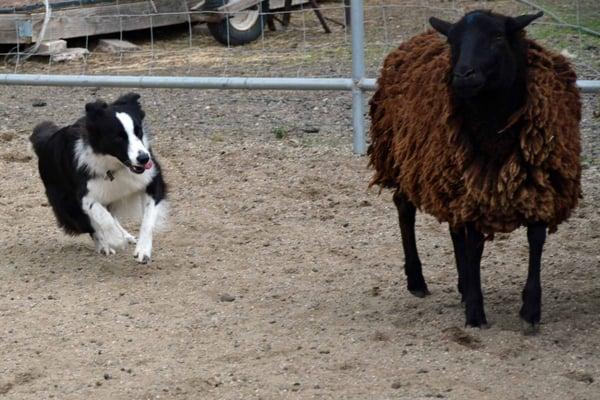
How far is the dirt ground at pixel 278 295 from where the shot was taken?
535 cm

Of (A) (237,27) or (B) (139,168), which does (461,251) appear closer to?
(B) (139,168)

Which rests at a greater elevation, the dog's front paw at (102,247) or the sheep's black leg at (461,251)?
the sheep's black leg at (461,251)

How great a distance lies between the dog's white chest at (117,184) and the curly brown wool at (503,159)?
2234mm

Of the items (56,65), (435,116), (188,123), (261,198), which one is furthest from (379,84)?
(56,65)

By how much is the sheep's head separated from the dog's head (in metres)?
2.53

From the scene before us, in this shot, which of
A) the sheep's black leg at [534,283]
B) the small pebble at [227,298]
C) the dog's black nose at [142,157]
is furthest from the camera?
the dog's black nose at [142,157]

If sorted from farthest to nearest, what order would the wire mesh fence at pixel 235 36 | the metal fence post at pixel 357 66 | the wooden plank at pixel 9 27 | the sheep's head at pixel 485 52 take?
the wooden plank at pixel 9 27 < the wire mesh fence at pixel 235 36 < the metal fence post at pixel 357 66 < the sheep's head at pixel 485 52

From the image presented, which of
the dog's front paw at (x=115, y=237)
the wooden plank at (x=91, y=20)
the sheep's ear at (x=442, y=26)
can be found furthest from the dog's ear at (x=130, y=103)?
the wooden plank at (x=91, y=20)

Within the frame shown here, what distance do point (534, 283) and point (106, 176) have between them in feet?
10.5

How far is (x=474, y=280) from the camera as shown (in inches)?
231

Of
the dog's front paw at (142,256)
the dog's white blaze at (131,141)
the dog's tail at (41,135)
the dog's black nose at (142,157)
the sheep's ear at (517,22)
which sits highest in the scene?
the sheep's ear at (517,22)

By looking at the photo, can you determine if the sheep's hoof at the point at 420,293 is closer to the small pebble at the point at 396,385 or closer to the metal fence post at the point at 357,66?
the small pebble at the point at 396,385

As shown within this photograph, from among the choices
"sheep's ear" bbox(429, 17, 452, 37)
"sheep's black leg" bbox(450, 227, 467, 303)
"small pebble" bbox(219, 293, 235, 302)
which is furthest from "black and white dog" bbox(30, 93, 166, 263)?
"sheep's ear" bbox(429, 17, 452, 37)

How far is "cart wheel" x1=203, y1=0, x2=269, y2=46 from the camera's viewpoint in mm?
13750
